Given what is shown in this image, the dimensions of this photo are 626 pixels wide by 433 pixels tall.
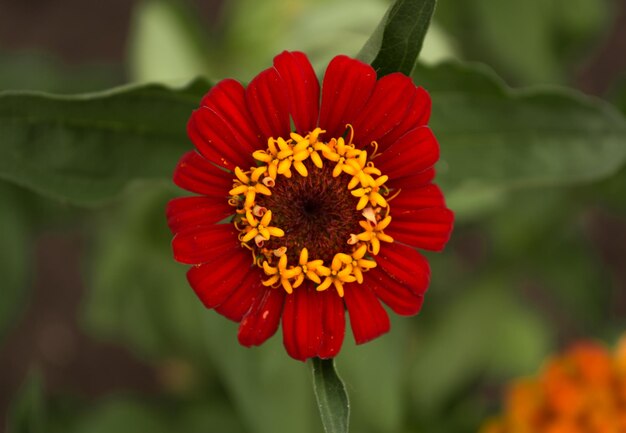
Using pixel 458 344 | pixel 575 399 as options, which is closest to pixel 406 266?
pixel 575 399

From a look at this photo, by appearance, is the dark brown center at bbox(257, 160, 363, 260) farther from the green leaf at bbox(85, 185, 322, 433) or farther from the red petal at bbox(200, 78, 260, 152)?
the green leaf at bbox(85, 185, 322, 433)

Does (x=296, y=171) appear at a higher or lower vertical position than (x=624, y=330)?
higher

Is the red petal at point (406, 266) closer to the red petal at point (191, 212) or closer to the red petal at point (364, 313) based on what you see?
the red petal at point (364, 313)

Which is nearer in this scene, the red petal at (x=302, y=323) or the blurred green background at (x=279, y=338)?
the red petal at (x=302, y=323)

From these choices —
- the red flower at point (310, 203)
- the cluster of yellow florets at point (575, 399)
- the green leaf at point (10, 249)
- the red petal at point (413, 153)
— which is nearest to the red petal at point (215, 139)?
the red flower at point (310, 203)

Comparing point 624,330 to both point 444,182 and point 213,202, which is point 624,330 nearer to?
point 444,182

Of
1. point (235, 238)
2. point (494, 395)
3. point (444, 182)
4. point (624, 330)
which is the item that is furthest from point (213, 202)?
point (494, 395)

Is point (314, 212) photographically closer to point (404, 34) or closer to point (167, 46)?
point (404, 34)
